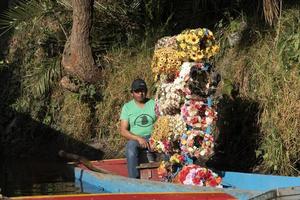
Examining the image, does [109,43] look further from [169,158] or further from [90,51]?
[169,158]

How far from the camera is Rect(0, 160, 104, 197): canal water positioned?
31.5 ft

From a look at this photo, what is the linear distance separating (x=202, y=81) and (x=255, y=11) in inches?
158

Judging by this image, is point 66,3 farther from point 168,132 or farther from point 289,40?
point 168,132

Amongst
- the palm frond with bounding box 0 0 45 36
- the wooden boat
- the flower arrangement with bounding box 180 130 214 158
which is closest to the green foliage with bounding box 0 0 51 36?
the palm frond with bounding box 0 0 45 36

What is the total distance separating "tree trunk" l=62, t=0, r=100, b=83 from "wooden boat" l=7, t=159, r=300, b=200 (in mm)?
3536

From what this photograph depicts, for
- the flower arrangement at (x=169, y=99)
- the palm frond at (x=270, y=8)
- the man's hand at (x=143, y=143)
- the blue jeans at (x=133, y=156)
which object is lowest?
the blue jeans at (x=133, y=156)

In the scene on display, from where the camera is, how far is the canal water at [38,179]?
960cm

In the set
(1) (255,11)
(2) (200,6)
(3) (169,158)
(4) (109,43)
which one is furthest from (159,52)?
(4) (109,43)

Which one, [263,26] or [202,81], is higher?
[263,26]

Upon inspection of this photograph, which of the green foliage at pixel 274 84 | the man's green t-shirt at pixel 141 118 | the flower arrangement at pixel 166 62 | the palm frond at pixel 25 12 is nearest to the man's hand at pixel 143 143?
the man's green t-shirt at pixel 141 118

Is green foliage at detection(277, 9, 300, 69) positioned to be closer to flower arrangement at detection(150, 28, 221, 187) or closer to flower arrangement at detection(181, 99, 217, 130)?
flower arrangement at detection(150, 28, 221, 187)

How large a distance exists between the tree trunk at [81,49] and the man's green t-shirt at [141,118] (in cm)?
403

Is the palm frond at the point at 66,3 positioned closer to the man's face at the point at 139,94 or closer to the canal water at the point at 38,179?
the canal water at the point at 38,179

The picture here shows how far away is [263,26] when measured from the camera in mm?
10891
